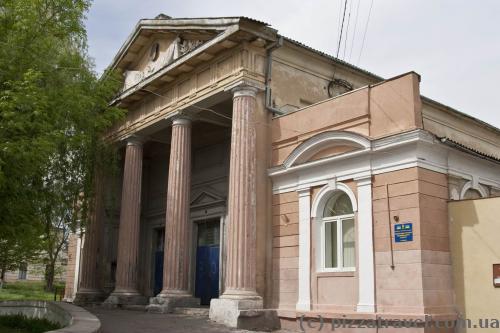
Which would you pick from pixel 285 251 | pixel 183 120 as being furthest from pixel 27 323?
pixel 285 251

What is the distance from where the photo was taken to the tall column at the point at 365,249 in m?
10.4

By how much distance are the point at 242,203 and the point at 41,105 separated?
495 centimetres

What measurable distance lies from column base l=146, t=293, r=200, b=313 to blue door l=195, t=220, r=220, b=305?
233 cm

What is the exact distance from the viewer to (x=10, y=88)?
10.5 meters

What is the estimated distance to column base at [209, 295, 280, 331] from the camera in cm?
1143

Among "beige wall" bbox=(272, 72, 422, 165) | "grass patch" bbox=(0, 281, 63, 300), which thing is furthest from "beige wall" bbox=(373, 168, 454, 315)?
"grass patch" bbox=(0, 281, 63, 300)

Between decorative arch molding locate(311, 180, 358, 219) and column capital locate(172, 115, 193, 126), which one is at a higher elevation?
column capital locate(172, 115, 193, 126)

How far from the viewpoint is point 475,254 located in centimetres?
979

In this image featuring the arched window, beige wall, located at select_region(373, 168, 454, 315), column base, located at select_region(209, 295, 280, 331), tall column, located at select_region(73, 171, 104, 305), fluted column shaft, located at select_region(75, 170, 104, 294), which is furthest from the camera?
fluted column shaft, located at select_region(75, 170, 104, 294)

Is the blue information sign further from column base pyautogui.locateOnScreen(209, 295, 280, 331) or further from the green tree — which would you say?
the green tree

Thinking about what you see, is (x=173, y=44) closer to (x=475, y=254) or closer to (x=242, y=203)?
(x=242, y=203)

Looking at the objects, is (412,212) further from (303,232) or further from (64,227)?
(64,227)

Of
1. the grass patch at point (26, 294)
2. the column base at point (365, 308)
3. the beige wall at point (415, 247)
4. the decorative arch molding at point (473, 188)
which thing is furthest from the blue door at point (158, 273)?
the decorative arch molding at point (473, 188)

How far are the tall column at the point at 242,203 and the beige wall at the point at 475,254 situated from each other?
175 inches
